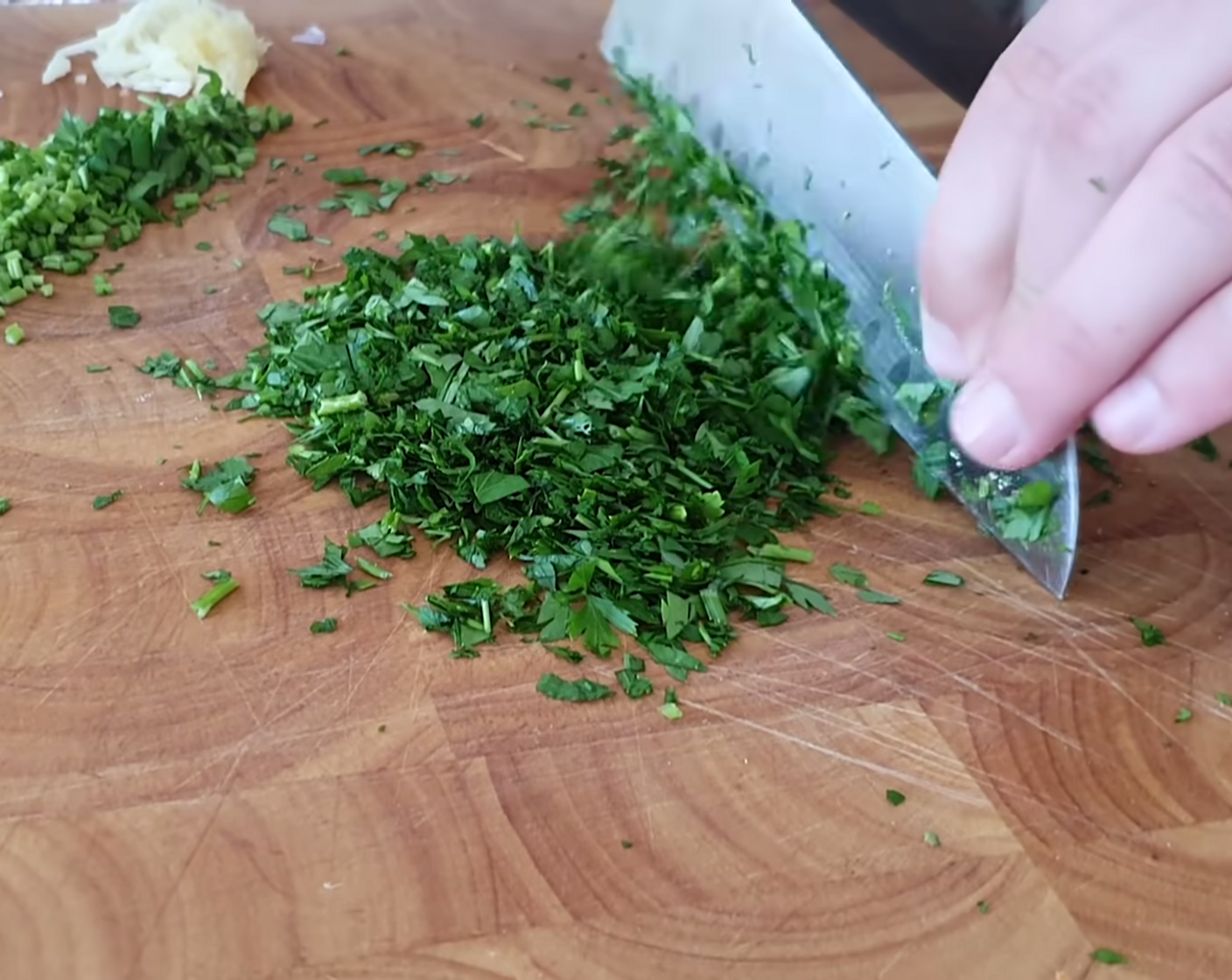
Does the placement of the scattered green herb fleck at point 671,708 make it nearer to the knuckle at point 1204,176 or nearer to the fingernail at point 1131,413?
the fingernail at point 1131,413

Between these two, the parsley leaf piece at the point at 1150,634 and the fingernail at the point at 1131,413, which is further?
the parsley leaf piece at the point at 1150,634

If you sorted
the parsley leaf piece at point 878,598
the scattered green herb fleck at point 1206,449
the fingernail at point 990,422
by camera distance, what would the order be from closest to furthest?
the fingernail at point 990,422
the parsley leaf piece at point 878,598
the scattered green herb fleck at point 1206,449

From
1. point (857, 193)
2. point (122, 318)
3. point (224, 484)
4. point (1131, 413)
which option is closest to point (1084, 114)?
point (1131, 413)

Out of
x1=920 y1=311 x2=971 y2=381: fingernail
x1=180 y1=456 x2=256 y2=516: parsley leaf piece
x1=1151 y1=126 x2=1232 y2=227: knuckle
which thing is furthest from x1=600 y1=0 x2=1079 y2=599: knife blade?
x1=180 y1=456 x2=256 y2=516: parsley leaf piece

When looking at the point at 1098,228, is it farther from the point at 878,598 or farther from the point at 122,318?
the point at 122,318

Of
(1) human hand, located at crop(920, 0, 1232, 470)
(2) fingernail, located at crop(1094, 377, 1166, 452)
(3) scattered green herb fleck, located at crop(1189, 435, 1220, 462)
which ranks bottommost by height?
(3) scattered green herb fleck, located at crop(1189, 435, 1220, 462)

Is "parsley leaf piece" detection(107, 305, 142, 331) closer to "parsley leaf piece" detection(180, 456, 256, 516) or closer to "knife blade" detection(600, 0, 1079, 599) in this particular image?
"parsley leaf piece" detection(180, 456, 256, 516)

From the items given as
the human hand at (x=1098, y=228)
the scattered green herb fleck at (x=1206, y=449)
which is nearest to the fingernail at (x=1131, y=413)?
the human hand at (x=1098, y=228)

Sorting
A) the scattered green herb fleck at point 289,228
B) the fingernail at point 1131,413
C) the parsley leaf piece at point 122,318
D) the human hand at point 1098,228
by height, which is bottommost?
the parsley leaf piece at point 122,318
